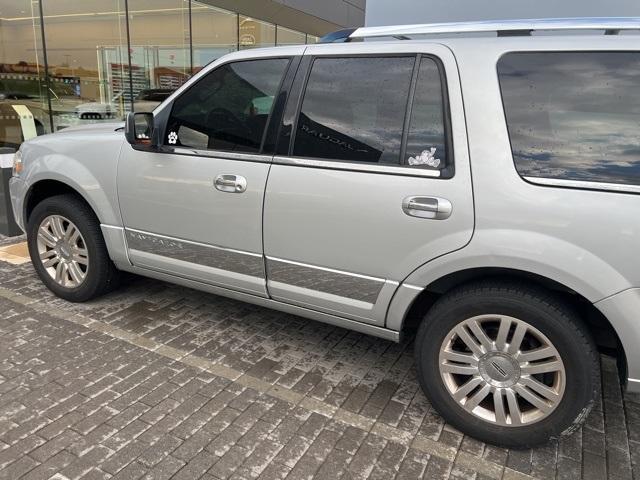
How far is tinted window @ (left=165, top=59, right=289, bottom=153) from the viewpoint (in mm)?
3111

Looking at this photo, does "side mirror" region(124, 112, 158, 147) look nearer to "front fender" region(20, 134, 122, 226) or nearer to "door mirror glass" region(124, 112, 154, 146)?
"door mirror glass" region(124, 112, 154, 146)

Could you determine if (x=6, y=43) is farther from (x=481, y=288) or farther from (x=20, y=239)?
(x=481, y=288)

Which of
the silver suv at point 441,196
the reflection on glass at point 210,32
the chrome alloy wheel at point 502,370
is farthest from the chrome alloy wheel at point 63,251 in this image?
the reflection on glass at point 210,32

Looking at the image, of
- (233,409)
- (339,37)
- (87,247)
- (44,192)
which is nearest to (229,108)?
(339,37)

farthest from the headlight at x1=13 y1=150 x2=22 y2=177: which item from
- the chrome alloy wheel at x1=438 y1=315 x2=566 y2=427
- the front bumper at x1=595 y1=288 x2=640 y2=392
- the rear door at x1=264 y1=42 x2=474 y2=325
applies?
the front bumper at x1=595 y1=288 x2=640 y2=392

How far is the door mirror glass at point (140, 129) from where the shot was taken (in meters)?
3.43

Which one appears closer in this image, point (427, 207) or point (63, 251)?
point (427, 207)

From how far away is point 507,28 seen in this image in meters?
2.51

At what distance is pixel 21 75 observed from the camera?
32.8 ft

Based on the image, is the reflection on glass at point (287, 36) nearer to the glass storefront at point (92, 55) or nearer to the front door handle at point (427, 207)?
the glass storefront at point (92, 55)

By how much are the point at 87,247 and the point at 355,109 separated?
2300 mm

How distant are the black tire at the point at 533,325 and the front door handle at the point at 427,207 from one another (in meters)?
0.40

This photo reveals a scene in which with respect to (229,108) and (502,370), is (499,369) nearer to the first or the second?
(502,370)

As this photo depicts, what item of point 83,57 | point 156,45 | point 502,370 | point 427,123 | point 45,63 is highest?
point 156,45
